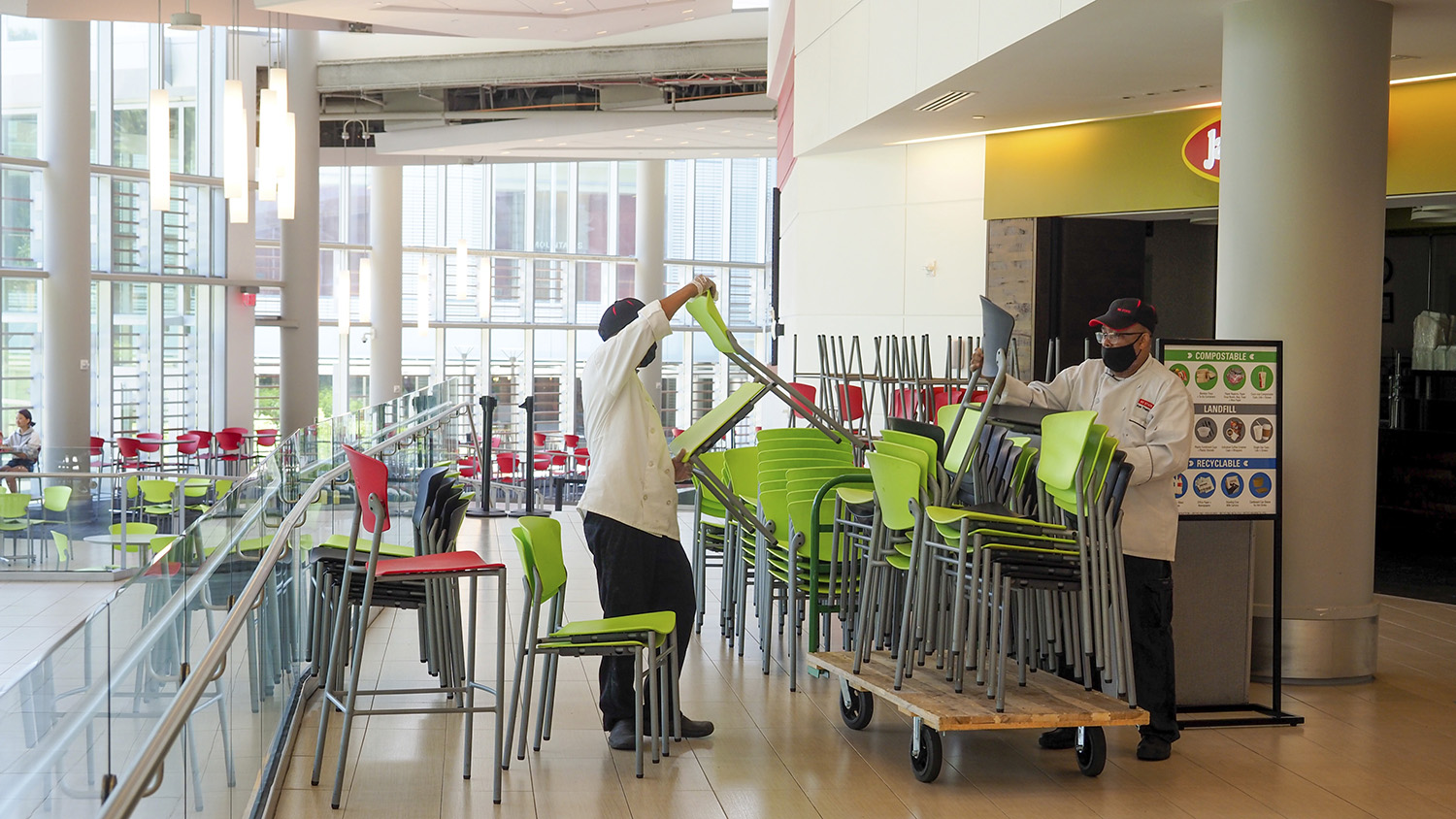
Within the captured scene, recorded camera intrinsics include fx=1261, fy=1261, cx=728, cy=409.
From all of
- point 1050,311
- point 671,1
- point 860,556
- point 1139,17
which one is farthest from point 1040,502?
point 671,1

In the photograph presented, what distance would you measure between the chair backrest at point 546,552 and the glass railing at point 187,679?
28.0 inches

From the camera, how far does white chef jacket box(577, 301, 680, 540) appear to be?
13.7 ft

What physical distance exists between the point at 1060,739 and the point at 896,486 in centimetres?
109

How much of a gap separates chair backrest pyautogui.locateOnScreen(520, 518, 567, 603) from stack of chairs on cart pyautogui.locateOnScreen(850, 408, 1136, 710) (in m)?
1.08

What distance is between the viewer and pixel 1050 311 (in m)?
8.73

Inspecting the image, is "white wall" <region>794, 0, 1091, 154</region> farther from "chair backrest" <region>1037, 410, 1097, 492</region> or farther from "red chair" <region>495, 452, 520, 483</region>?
"red chair" <region>495, 452, 520, 483</region>

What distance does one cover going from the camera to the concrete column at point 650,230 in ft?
72.7

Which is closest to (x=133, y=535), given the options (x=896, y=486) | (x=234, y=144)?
(x=234, y=144)

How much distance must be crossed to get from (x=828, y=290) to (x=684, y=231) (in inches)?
624

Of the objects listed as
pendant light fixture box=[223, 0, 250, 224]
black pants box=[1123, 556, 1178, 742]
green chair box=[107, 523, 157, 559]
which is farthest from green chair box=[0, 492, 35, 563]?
black pants box=[1123, 556, 1178, 742]

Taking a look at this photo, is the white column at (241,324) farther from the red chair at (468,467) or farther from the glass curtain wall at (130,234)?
the red chair at (468,467)

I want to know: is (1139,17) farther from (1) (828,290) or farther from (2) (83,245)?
(2) (83,245)

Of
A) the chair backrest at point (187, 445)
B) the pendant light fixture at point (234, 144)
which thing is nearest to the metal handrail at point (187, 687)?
the pendant light fixture at point (234, 144)

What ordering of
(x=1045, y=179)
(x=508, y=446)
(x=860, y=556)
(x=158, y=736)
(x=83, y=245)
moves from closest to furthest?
(x=158, y=736), (x=860, y=556), (x=1045, y=179), (x=83, y=245), (x=508, y=446)
